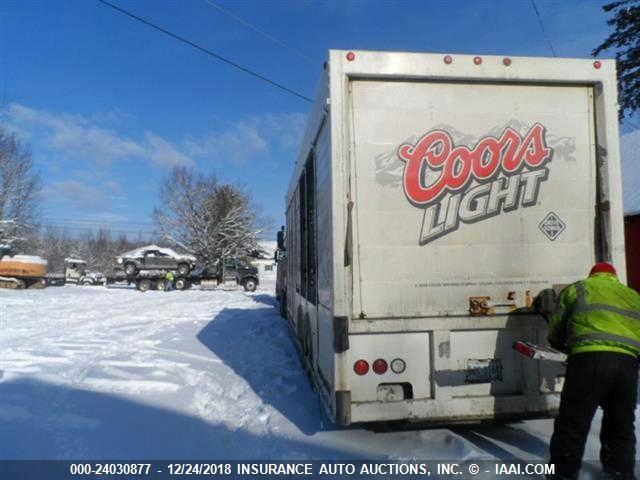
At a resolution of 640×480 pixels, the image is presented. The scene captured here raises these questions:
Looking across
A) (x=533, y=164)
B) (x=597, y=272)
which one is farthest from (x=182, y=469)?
(x=533, y=164)

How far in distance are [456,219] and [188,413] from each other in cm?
343

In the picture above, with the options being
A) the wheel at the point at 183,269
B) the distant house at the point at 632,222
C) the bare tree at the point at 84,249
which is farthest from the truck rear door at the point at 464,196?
→ the bare tree at the point at 84,249

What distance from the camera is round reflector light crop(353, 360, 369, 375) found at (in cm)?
372

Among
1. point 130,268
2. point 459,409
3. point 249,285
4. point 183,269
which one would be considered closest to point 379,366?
point 459,409

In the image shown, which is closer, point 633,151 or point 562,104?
point 562,104

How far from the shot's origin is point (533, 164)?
13.0ft

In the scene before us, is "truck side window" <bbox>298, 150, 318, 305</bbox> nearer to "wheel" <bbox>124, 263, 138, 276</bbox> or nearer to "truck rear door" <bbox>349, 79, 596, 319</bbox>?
"truck rear door" <bbox>349, 79, 596, 319</bbox>

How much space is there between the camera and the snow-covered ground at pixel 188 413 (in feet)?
13.2

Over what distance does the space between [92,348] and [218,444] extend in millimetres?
5557

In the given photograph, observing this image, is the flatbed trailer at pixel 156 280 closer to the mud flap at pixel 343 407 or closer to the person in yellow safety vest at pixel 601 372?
the mud flap at pixel 343 407

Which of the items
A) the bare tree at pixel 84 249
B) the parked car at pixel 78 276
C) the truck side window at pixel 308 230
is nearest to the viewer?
the truck side window at pixel 308 230

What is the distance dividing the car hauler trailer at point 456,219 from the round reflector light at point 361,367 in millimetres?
18

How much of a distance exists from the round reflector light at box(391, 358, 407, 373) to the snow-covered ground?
2.45 ft

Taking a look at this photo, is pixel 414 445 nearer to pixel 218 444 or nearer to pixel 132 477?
pixel 218 444
